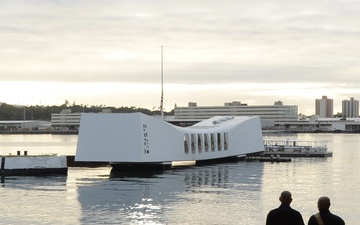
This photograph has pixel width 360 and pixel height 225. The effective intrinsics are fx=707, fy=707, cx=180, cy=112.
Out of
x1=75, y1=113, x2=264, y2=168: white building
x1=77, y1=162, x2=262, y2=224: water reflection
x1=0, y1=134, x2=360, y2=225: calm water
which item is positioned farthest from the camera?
x1=75, y1=113, x2=264, y2=168: white building

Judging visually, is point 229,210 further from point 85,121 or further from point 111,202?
point 85,121

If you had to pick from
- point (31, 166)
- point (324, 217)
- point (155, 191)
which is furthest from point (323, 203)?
point (31, 166)

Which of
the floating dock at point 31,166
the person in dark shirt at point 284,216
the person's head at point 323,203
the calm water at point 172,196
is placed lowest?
the calm water at point 172,196

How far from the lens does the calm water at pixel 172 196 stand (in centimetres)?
2852

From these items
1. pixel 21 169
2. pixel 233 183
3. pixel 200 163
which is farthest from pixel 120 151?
pixel 200 163

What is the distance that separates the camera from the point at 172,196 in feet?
119

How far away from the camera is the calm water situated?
2852 centimetres

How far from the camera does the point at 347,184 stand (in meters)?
43.8

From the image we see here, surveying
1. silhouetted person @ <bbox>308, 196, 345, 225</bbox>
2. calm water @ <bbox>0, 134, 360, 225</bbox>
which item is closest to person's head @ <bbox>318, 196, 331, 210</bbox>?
silhouetted person @ <bbox>308, 196, 345, 225</bbox>

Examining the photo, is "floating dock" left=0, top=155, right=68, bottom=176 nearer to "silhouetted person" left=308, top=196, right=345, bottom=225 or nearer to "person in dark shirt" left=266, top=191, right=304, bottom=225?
"person in dark shirt" left=266, top=191, right=304, bottom=225

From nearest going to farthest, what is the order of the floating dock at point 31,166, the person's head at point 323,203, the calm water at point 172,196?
the person's head at point 323,203 < the calm water at point 172,196 < the floating dock at point 31,166

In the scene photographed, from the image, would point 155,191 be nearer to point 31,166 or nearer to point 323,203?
point 31,166

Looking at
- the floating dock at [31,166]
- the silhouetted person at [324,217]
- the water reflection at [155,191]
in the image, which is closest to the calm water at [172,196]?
the water reflection at [155,191]

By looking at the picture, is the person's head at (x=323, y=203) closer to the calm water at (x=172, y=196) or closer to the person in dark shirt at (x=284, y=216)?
the person in dark shirt at (x=284, y=216)
